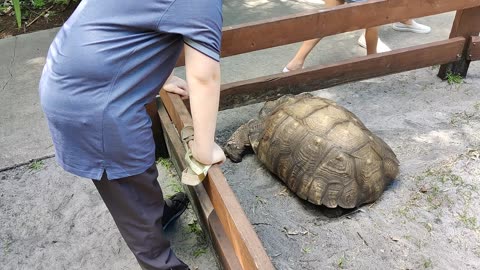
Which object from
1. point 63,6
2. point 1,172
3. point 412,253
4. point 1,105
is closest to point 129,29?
point 412,253

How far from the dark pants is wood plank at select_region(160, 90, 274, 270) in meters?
0.23

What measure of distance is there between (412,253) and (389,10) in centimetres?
161

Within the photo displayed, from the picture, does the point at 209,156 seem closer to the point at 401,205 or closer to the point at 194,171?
the point at 194,171

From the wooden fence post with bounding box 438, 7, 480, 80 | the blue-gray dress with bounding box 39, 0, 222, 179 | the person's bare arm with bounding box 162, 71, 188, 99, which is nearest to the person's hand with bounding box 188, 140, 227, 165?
the blue-gray dress with bounding box 39, 0, 222, 179

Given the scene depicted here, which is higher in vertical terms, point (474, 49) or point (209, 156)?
point (209, 156)

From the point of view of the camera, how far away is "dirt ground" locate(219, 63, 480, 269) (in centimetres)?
225

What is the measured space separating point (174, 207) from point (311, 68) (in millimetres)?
1390

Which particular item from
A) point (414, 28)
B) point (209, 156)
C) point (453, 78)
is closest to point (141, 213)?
point (209, 156)

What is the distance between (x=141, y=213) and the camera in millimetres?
1812

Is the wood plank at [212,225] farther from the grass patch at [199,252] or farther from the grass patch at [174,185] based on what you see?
the grass patch at [174,185]

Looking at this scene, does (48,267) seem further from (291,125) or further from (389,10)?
(389,10)

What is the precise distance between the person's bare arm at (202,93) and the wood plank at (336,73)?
4.64 ft

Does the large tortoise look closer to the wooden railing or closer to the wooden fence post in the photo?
the wooden railing

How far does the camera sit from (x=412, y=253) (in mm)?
2248
